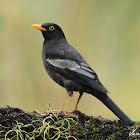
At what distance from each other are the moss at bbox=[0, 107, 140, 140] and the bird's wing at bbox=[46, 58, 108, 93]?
1.22 metres

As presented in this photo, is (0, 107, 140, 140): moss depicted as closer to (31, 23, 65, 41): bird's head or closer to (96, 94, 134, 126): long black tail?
(96, 94, 134, 126): long black tail

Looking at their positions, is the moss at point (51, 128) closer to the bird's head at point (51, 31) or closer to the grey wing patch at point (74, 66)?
the grey wing patch at point (74, 66)

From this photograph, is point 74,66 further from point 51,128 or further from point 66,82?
point 51,128

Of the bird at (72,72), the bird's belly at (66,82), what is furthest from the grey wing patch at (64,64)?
the bird's belly at (66,82)

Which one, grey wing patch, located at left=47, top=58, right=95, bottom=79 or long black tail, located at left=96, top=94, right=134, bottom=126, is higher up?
grey wing patch, located at left=47, top=58, right=95, bottom=79

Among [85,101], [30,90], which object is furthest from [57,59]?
[85,101]

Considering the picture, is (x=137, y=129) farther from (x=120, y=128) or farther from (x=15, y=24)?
(x=15, y=24)

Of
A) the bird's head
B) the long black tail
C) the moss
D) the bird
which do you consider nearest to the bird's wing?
the bird

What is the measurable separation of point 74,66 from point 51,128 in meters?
2.24

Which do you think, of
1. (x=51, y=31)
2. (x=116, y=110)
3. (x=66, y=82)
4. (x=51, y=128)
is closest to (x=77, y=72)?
(x=66, y=82)

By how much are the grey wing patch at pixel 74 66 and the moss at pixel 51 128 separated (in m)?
1.41

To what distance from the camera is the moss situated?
12.8ft

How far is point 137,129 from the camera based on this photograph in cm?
448

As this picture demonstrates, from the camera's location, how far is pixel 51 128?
158 inches
